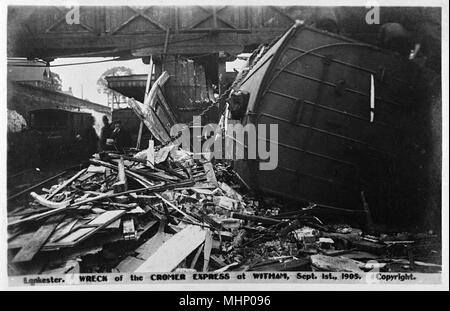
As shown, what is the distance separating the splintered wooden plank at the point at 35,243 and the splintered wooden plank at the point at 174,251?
3.91ft

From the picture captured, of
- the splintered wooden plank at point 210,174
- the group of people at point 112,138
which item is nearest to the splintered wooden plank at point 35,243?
the splintered wooden plank at point 210,174

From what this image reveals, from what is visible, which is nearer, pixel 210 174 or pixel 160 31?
pixel 210 174

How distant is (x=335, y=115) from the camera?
4.68 m

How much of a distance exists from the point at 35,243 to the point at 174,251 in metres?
1.66

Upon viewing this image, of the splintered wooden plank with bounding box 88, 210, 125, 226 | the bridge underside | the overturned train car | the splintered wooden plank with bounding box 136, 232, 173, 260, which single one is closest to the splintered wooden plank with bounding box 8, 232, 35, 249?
the splintered wooden plank with bounding box 88, 210, 125, 226

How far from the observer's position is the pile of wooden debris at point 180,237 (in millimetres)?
3740

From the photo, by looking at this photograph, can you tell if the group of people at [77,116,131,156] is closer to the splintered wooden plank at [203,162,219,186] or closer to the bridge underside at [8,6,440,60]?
the bridge underside at [8,6,440,60]

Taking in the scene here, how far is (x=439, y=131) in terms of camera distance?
4.25 meters

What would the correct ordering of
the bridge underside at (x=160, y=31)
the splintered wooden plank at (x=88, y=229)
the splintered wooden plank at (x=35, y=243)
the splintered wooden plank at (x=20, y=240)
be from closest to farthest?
the splintered wooden plank at (x=35, y=243), the splintered wooden plank at (x=88, y=229), the splintered wooden plank at (x=20, y=240), the bridge underside at (x=160, y=31)

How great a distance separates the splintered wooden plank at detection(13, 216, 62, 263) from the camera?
3.45 metres

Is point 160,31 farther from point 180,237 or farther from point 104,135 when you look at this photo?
point 180,237

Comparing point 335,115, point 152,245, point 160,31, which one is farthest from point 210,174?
point 160,31

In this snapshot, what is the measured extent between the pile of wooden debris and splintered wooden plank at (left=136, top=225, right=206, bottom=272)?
12 mm

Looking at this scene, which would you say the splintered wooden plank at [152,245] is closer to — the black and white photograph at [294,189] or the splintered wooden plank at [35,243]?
the black and white photograph at [294,189]
